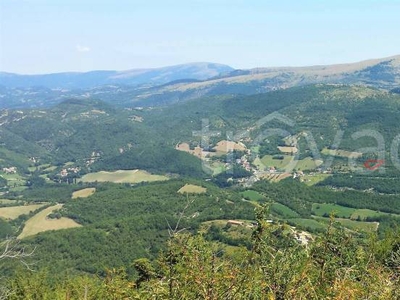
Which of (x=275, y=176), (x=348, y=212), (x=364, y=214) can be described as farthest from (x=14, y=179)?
(x=364, y=214)

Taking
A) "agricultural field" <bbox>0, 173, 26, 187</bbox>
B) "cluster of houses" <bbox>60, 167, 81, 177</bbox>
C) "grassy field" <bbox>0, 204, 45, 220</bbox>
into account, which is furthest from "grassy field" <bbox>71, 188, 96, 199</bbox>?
"cluster of houses" <bbox>60, 167, 81, 177</bbox>

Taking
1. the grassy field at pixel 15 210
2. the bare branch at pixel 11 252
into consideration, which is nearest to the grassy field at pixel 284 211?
the grassy field at pixel 15 210

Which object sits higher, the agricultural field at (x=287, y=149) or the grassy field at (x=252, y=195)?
the agricultural field at (x=287, y=149)

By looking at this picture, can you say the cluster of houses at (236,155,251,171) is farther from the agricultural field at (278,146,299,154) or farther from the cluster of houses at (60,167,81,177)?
the cluster of houses at (60,167,81,177)

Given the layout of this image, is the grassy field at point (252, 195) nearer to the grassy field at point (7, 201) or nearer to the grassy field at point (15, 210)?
the grassy field at point (15, 210)

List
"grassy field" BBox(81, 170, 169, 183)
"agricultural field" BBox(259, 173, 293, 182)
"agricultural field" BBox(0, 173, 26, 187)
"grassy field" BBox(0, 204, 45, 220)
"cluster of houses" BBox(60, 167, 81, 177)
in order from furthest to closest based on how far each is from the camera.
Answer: "cluster of houses" BBox(60, 167, 81, 177)
"agricultural field" BBox(0, 173, 26, 187)
"grassy field" BBox(81, 170, 169, 183)
"agricultural field" BBox(259, 173, 293, 182)
"grassy field" BBox(0, 204, 45, 220)

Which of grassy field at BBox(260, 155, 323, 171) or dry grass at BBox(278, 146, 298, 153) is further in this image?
dry grass at BBox(278, 146, 298, 153)

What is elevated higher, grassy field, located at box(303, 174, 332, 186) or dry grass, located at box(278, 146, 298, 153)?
dry grass, located at box(278, 146, 298, 153)
